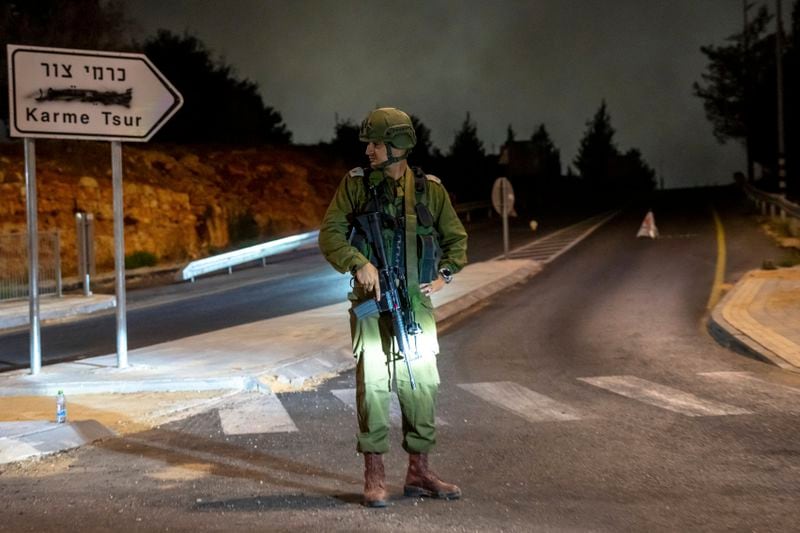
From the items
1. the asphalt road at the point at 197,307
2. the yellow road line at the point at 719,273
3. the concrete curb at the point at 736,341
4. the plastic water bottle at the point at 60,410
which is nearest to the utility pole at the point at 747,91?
the yellow road line at the point at 719,273

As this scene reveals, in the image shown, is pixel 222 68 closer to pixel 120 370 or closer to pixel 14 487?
pixel 120 370

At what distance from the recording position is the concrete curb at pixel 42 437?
7.66 meters

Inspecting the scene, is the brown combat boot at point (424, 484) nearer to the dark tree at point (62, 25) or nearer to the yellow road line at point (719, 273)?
the yellow road line at point (719, 273)

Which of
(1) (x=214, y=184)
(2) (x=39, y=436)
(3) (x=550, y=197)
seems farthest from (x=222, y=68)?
(2) (x=39, y=436)

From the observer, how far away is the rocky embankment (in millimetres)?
27922

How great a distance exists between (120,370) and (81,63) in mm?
3511

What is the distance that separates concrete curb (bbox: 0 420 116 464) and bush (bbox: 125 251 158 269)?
20231 millimetres

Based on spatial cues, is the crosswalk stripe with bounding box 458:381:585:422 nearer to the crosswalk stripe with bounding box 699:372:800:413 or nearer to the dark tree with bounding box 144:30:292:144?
the crosswalk stripe with bounding box 699:372:800:413

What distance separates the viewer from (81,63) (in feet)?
37.7

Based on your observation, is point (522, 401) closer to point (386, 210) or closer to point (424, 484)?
point (424, 484)

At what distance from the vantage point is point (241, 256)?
→ 26062mm

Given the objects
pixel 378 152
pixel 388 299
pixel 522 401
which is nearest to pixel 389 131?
pixel 378 152

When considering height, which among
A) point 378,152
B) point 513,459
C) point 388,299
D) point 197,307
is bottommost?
point 513,459

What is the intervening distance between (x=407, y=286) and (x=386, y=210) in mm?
478
